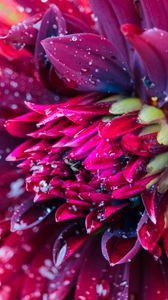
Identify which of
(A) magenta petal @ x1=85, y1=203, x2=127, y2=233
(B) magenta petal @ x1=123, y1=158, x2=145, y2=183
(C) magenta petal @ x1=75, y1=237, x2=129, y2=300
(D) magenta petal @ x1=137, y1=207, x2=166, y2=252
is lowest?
(C) magenta petal @ x1=75, y1=237, x2=129, y2=300

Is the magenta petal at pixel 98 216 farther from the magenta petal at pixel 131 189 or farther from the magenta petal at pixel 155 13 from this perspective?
the magenta petal at pixel 155 13

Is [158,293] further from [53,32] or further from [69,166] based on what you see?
[53,32]

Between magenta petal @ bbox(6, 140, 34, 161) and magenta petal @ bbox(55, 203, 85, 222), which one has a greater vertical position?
magenta petal @ bbox(6, 140, 34, 161)

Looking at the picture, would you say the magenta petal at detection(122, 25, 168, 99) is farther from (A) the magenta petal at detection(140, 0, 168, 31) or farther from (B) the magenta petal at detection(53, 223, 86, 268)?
(B) the magenta petal at detection(53, 223, 86, 268)

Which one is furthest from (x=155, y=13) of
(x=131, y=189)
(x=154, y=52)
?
(x=131, y=189)

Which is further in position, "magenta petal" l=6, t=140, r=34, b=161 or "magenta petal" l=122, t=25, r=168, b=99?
"magenta petal" l=6, t=140, r=34, b=161

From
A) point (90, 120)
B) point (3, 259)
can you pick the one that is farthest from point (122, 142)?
point (3, 259)

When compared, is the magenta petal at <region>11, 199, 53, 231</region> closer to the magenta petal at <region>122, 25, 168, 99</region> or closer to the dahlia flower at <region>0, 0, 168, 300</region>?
the dahlia flower at <region>0, 0, 168, 300</region>

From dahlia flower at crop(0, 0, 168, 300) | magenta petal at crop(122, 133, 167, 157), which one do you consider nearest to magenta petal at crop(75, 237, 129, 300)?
dahlia flower at crop(0, 0, 168, 300)
